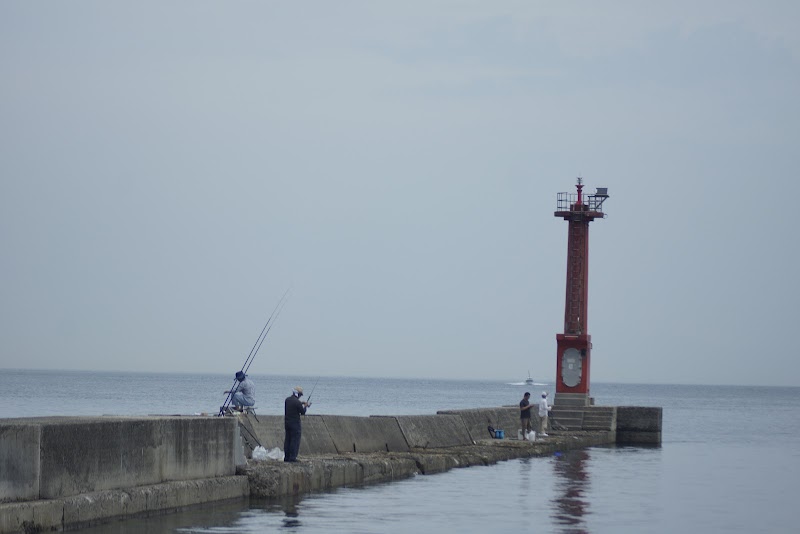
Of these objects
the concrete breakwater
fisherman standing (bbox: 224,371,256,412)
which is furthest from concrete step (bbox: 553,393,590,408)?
fisherman standing (bbox: 224,371,256,412)

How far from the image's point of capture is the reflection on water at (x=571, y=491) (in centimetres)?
1505

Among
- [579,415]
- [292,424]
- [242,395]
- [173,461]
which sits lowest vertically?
[579,415]

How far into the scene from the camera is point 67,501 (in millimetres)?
12344

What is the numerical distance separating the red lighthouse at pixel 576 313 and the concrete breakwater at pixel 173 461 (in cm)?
1236

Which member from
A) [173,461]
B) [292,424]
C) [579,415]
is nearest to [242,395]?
[292,424]

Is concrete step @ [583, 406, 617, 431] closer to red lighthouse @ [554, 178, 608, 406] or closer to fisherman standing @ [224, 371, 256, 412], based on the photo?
red lighthouse @ [554, 178, 608, 406]

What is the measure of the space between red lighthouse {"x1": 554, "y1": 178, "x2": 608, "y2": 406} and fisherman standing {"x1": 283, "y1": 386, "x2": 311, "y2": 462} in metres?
19.2

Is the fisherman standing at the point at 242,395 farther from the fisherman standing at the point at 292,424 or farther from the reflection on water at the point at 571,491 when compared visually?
the reflection on water at the point at 571,491

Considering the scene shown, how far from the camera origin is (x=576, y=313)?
36531 millimetres

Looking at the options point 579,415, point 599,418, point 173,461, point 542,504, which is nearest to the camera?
point 173,461

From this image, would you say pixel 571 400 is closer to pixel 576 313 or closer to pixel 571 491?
pixel 576 313

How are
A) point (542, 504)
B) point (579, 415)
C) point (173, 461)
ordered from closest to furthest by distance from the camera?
1. point (173, 461)
2. point (542, 504)
3. point (579, 415)

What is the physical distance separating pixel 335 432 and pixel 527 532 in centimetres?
691

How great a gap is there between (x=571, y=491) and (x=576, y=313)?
1791 centimetres
